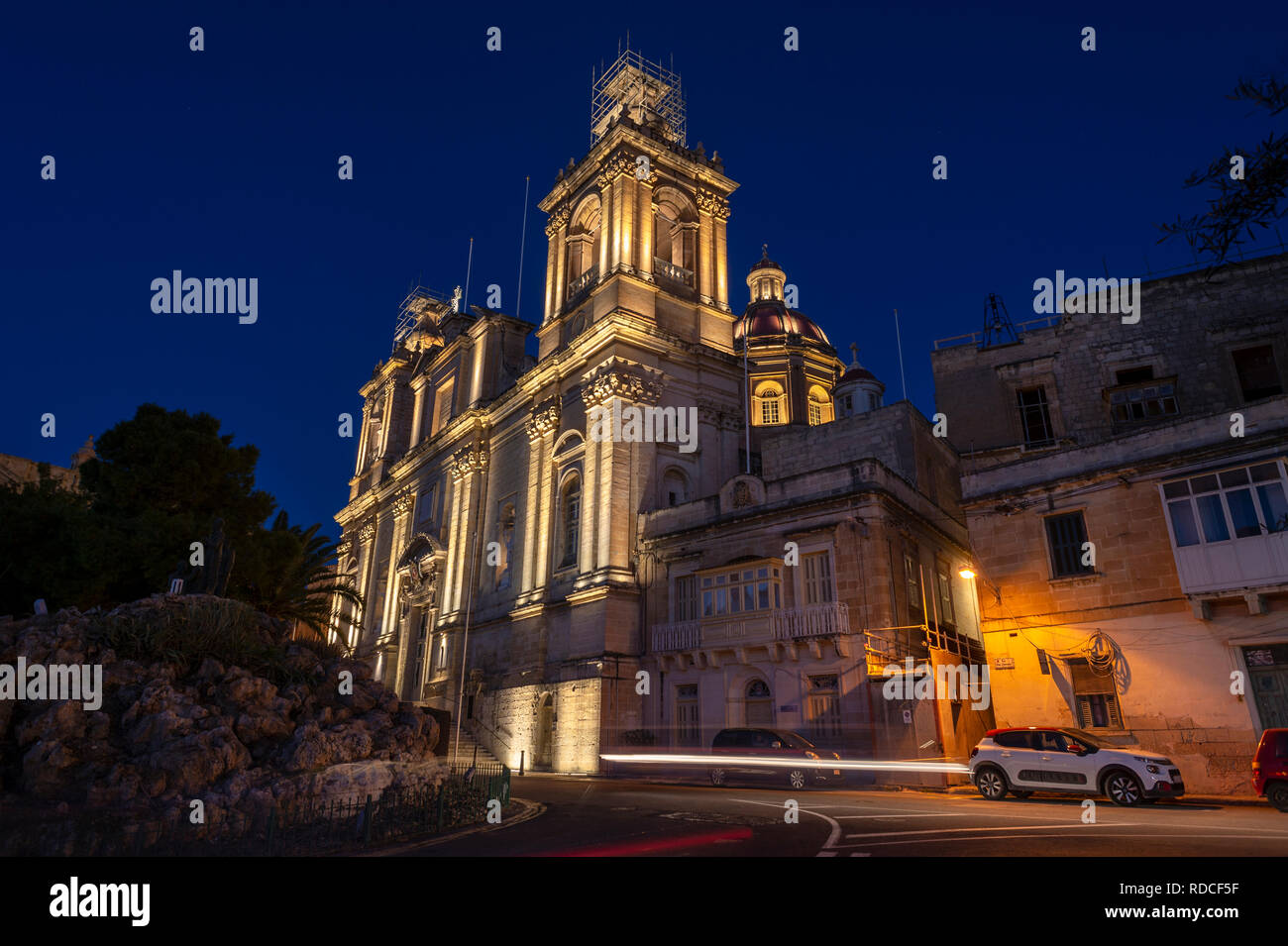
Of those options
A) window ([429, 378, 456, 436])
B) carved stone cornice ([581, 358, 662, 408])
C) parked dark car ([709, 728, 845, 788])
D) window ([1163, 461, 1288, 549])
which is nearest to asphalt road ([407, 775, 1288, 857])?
parked dark car ([709, 728, 845, 788])

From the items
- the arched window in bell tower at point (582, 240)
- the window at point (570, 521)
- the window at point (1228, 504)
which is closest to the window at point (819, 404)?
the arched window in bell tower at point (582, 240)

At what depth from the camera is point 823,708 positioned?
23.0m

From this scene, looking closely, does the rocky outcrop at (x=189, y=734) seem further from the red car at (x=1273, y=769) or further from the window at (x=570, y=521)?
the window at (x=570, y=521)

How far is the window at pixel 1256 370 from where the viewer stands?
2786 centimetres

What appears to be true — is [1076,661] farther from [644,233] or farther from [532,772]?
[644,233]

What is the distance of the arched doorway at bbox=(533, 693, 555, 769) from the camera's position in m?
30.0

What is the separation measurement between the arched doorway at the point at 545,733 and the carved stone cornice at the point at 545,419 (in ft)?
40.9

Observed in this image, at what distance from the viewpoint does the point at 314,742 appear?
13000mm

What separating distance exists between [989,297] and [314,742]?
36.4 meters

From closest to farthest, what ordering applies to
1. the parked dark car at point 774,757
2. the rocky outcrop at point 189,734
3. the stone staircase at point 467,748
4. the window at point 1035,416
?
the rocky outcrop at point 189,734, the parked dark car at point 774,757, the window at point 1035,416, the stone staircase at point 467,748

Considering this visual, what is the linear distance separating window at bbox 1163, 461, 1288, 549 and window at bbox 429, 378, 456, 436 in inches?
1550

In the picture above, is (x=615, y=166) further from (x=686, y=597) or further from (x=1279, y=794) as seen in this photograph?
(x=1279, y=794)
